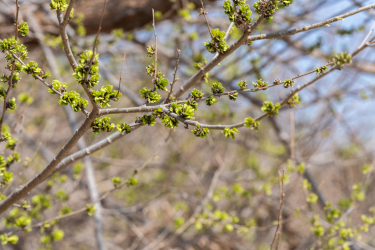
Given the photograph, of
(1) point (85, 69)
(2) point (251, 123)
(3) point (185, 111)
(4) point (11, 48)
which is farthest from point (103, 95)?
(2) point (251, 123)

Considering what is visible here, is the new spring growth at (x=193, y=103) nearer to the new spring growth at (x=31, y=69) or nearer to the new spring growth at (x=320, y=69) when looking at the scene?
the new spring growth at (x=320, y=69)

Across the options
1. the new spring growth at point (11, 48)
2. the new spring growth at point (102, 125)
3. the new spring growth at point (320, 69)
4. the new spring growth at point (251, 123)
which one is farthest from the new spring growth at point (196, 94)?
the new spring growth at point (11, 48)

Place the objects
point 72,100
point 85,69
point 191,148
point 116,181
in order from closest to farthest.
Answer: point 85,69
point 72,100
point 116,181
point 191,148

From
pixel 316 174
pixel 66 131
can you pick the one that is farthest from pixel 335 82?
pixel 66 131

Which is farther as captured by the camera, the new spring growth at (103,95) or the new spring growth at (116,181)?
the new spring growth at (116,181)

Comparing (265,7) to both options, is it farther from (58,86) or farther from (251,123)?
(58,86)

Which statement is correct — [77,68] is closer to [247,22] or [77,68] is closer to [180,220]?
[247,22]

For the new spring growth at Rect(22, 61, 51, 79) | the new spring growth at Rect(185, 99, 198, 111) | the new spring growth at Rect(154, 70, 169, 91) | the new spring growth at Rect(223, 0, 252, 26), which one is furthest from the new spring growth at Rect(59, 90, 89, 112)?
the new spring growth at Rect(223, 0, 252, 26)

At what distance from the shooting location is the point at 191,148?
7289 millimetres

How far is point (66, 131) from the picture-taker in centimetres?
717

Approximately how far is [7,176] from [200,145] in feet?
18.2

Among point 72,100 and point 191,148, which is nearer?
point 72,100

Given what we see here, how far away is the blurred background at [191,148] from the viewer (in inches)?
122

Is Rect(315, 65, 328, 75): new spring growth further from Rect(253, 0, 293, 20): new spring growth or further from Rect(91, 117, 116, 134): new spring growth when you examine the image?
Rect(91, 117, 116, 134): new spring growth
